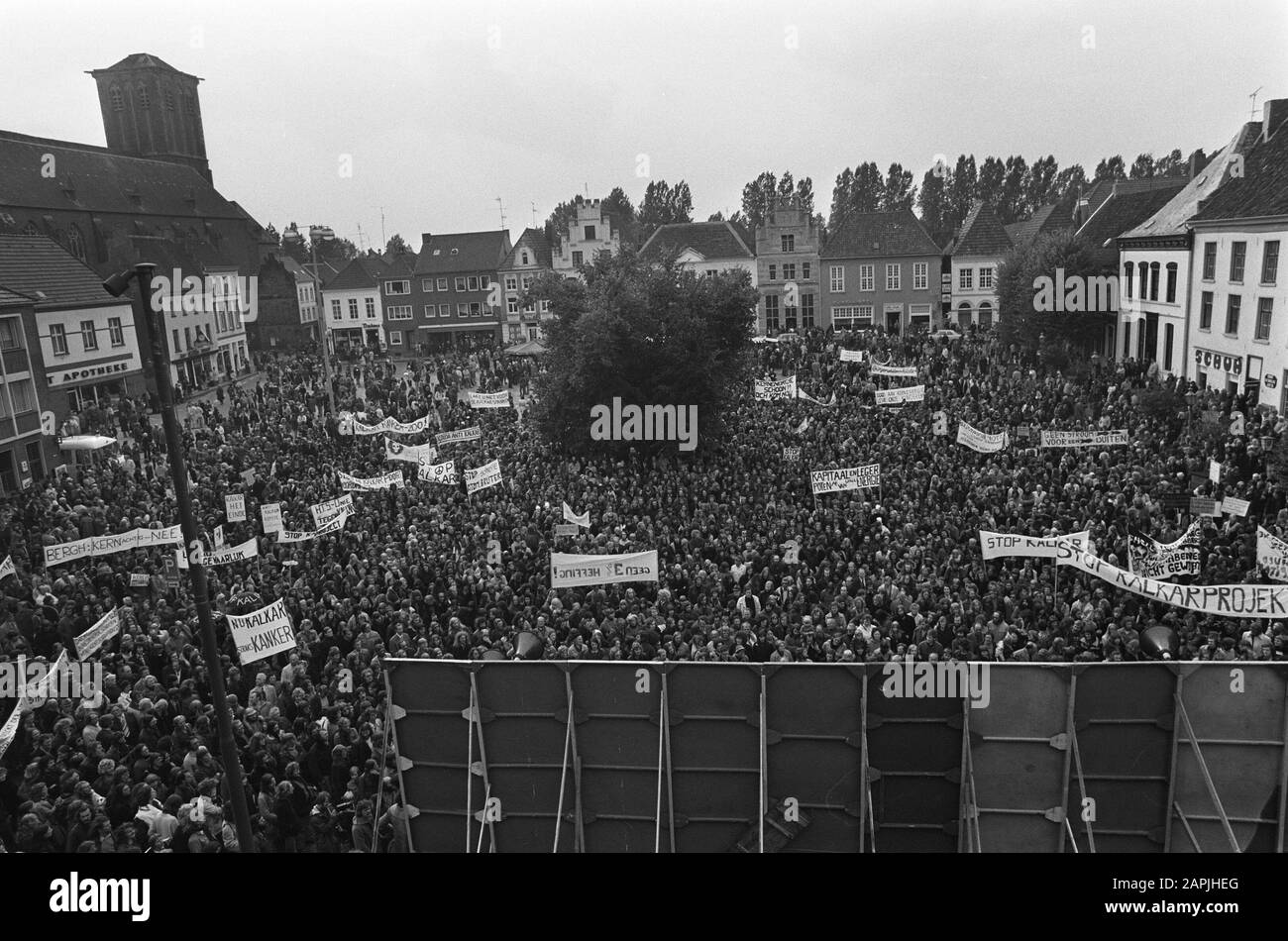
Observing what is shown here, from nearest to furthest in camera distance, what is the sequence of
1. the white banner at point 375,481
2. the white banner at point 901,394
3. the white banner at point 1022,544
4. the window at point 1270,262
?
the white banner at point 1022,544 < the white banner at point 375,481 < the white banner at point 901,394 < the window at point 1270,262

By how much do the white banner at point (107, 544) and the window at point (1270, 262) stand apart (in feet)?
105

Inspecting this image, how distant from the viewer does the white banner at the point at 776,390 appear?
3278 centimetres

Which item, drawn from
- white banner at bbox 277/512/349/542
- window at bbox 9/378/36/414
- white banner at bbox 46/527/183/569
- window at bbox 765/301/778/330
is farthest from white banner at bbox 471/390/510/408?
window at bbox 765/301/778/330

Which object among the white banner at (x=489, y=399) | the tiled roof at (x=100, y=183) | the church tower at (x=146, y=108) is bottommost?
the white banner at (x=489, y=399)

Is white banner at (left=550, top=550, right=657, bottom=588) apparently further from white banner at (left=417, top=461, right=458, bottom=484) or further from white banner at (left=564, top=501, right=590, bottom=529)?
white banner at (left=417, top=461, right=458, bottom=484)

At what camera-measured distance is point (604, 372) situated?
3020 centimetres

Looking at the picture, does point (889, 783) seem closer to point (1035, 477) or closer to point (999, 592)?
point (999, 592)

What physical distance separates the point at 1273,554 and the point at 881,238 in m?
48.8

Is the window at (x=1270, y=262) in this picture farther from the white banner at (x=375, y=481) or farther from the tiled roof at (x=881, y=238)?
the tiled roof at (x=881, y=238)

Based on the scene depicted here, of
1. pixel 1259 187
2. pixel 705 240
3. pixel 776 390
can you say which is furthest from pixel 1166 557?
pixel 705 240

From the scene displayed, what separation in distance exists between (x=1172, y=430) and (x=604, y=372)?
17083 millimetres

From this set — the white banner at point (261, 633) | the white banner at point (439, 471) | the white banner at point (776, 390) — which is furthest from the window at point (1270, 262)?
the white banner at point (261, 633)

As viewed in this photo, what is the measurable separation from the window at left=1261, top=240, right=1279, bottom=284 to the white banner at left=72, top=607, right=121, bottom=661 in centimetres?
3272
